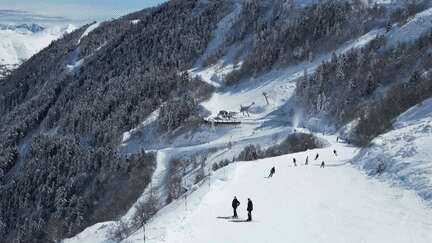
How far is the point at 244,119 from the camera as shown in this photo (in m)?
123

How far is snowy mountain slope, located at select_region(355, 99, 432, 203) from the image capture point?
4225cm

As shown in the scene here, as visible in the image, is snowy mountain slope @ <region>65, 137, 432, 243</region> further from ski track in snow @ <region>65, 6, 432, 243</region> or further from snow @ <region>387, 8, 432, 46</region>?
snow @ <region>387, 8, 432, 46</region>

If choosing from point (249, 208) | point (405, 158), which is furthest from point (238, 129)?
point (249, 208)

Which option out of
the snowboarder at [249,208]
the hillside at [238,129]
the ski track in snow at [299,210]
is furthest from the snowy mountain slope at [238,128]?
the snowboarder at [249,208]

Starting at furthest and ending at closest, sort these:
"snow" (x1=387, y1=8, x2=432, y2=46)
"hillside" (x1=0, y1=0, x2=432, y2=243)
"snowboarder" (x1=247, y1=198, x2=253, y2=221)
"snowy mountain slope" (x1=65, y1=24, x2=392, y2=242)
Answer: "snow" (x1=387, y1=8, x2=432, y2=46)
"snowy mountain slope" (x1=65, y1=24, x2=392, y2=242)
"hillside" (x1=0, y1=0, x2=432, y2=243)
"snowboarder" (x1=247, y1=198, x2=253, y2=221)

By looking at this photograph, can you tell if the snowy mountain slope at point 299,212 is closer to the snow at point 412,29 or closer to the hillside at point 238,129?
the hillside at point 238,129

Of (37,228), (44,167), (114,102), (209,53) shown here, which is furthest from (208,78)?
(37,228)

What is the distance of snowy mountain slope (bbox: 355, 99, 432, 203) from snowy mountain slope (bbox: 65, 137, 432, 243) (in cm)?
117

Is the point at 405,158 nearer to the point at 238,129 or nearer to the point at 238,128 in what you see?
the point at 238,129

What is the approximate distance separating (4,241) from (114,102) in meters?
53.1

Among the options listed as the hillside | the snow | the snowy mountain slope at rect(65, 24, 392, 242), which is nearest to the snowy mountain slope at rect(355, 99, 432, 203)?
the hillside

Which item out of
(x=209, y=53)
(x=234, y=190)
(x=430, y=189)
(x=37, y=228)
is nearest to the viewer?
(x=430, y=189)

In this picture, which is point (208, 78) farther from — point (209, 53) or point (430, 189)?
point (430, 189)

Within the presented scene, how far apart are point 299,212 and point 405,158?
46.3ft
